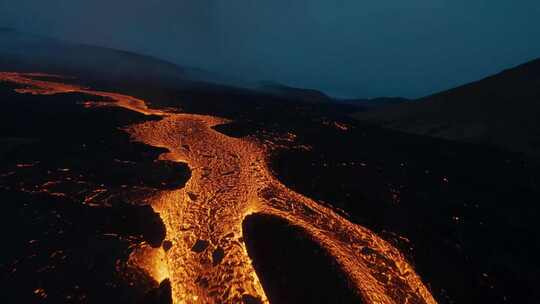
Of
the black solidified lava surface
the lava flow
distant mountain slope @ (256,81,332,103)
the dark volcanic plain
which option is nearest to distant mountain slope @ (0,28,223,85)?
distant mountain slope @ (256,81,332,103)

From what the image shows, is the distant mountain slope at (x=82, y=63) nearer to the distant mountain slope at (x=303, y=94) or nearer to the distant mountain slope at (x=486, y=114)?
the distant mountain slope at (x=303, y=94)

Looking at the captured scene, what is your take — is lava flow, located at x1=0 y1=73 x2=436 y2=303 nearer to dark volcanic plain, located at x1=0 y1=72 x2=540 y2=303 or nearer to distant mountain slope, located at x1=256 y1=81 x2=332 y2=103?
dark volcanic plain, located at x1=0 y1=72 x2=540 y2=303

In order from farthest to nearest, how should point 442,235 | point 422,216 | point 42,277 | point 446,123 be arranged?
point 446,123, point 422,216, point 442,235, point 42,277

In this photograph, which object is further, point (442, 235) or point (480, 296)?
point (442, 235)

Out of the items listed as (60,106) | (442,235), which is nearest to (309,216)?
A: (442,235)

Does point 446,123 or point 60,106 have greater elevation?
point 446,123

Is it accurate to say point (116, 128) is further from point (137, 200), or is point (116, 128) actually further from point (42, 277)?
point (42, 277)

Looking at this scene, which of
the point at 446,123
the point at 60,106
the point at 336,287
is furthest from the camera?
the point at 446,123
